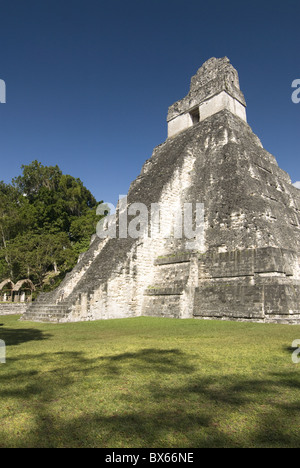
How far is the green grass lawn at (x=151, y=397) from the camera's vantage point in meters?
2.04

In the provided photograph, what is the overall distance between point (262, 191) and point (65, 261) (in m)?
16.3

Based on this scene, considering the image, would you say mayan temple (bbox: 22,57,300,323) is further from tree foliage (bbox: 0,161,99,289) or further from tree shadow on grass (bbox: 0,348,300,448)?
tree foliage (bbox: 0,161,99,289)

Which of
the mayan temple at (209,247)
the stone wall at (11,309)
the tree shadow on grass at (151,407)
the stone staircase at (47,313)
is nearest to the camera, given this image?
the tree shadow on grass at (151,407)

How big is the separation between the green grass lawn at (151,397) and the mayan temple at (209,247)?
15.8ft

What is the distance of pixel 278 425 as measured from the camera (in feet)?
7.18

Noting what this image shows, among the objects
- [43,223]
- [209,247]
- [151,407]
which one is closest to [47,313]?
[209,247]

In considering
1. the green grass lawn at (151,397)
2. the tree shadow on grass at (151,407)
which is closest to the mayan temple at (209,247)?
the green grass lawn at (151,397)

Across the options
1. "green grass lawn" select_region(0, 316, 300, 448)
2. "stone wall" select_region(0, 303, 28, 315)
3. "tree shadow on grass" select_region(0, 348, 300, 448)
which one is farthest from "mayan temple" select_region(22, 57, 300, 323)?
"tree shadow on grass" select_region(0, 348, 300, 448)

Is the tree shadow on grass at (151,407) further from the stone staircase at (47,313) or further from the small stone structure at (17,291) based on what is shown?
the small stone structure at (17,291)

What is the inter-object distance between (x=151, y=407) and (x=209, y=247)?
969 cm

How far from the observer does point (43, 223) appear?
2989 cm

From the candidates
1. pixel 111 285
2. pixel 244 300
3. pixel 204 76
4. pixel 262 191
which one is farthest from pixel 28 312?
pixel 204 76

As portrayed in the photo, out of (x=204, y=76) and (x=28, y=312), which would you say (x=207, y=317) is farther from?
(x=204, y=76)

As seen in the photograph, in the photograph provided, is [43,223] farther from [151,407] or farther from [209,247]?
[151,407]
